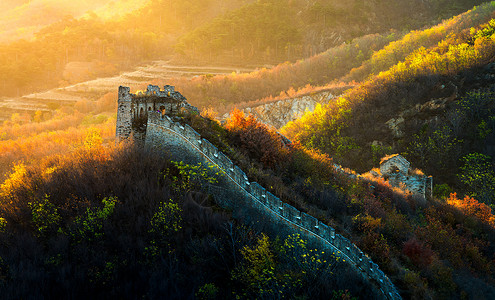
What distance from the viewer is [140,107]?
66.7 ft

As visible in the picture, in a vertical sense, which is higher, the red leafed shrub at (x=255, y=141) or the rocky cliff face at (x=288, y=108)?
the red leafed shrub at (x=255, y=141)

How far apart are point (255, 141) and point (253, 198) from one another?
21.0 feet

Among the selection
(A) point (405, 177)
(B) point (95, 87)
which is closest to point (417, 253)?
(A) point (405, 177)

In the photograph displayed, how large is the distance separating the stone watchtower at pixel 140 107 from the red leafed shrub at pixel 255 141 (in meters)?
3.88

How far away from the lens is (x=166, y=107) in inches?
816

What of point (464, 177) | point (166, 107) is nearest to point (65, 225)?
point (166, 107)

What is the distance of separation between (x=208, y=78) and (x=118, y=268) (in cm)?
7149

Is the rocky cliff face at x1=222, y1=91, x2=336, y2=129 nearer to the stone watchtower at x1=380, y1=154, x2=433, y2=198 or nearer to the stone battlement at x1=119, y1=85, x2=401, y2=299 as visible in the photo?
the stone watchtower at x1=380, y1=154, x2=433, y2=198

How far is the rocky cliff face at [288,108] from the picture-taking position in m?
68.9

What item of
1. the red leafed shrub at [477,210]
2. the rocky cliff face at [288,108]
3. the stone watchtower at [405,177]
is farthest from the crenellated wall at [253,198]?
the rocky cliff face at [288,108]

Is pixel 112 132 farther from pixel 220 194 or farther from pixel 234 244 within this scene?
pixel 234 244

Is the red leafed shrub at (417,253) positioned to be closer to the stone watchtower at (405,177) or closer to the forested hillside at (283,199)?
the forested hillside at (283,199)

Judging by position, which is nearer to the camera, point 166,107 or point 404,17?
point 166,107

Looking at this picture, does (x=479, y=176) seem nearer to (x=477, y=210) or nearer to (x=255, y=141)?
(x=477, y=210)
